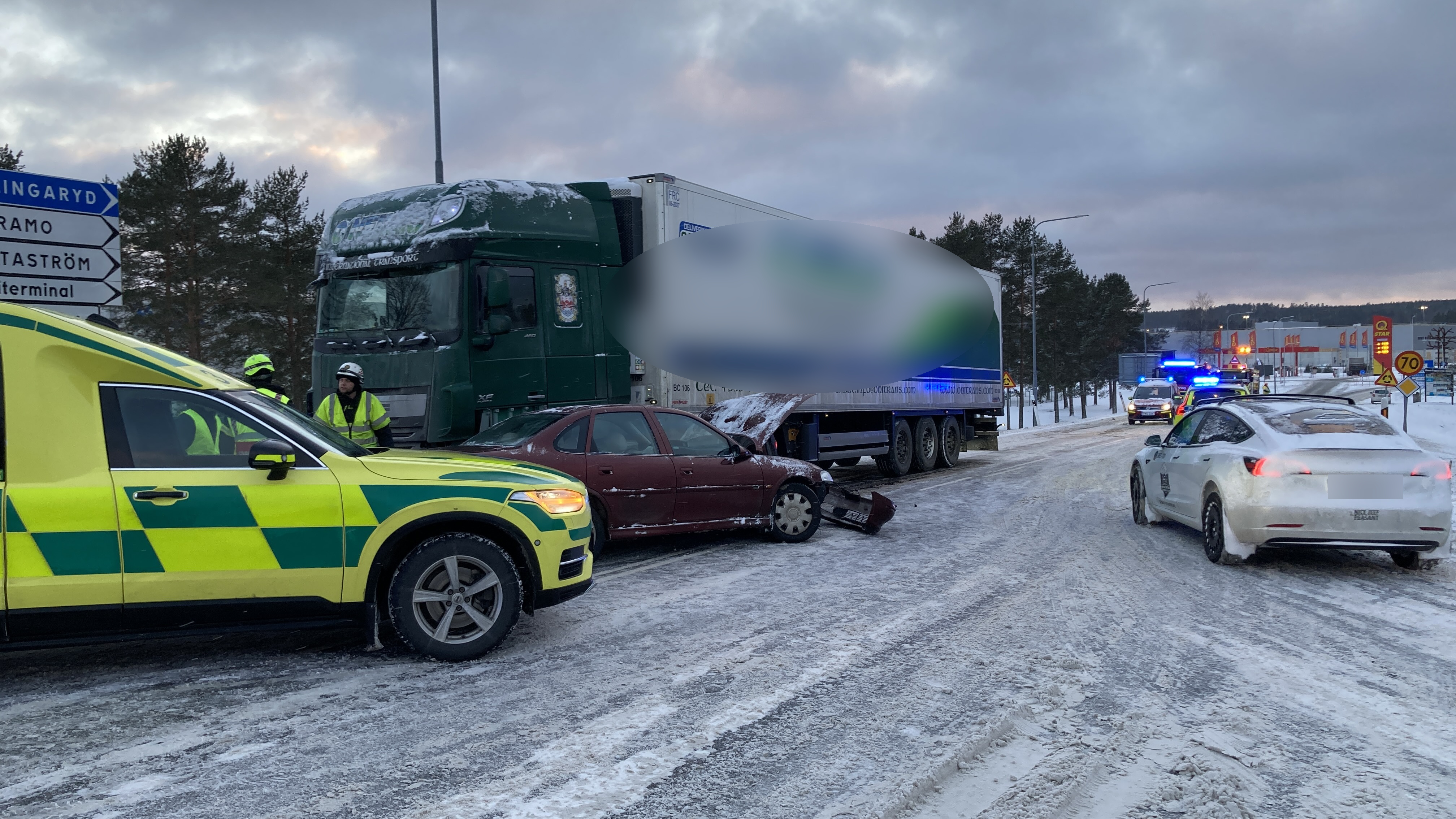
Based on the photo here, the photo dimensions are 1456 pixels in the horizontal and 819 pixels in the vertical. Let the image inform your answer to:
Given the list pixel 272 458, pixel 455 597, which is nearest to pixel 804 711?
pixel 455 597

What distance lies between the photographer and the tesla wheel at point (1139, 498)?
33.6ft

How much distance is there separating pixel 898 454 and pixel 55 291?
12.0m

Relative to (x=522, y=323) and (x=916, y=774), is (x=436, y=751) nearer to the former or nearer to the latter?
(x=916, y=774)

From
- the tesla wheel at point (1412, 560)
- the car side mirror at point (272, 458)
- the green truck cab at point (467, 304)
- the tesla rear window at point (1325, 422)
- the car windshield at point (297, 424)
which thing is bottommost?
the tesla wheel at point (1412, 560)

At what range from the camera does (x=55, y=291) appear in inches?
344

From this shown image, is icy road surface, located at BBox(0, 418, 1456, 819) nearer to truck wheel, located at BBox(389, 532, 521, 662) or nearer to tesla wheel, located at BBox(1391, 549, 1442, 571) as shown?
truck wheel, located at BBox(389, 532, 521, 662)

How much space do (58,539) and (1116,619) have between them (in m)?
5.81

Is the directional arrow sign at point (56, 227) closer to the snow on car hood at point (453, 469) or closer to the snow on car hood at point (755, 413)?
the snow on car hood at point (453, 469)

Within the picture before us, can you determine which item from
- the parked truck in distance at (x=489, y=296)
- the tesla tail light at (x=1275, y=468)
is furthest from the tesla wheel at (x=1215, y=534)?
the parked truck in distance at (x=489, y=296)

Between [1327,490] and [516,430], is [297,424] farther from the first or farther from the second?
[1327,490]

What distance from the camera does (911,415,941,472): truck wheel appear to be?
17031mm

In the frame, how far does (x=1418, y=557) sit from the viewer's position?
7.59 m

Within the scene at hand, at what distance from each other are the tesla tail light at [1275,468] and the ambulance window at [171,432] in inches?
279

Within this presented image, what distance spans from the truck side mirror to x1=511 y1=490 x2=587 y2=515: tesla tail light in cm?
416
